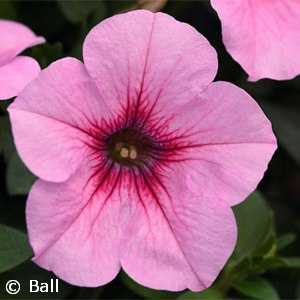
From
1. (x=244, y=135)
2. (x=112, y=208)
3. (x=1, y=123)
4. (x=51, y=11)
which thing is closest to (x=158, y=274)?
(x=112, y=208)

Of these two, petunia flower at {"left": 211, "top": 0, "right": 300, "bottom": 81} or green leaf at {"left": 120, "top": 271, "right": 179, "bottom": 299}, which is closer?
petunia flower at {"left": 211, "top": 0, "right": 300, "bottom": 81}

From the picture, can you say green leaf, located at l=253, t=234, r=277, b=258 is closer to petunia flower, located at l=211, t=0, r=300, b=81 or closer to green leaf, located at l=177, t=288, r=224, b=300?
green leaf, located at l=177, t=288, r=224, b=300

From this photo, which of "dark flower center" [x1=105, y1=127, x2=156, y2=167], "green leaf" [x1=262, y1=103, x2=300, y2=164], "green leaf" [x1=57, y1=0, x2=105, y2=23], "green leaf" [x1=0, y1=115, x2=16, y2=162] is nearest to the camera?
"dark flower center" [x1=105, y1=127, x2=156, y2=167]

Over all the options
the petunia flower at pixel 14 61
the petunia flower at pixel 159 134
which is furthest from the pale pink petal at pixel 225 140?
the petunia flower at pixel 14 61

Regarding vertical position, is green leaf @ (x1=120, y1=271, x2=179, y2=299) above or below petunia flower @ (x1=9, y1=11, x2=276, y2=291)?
below

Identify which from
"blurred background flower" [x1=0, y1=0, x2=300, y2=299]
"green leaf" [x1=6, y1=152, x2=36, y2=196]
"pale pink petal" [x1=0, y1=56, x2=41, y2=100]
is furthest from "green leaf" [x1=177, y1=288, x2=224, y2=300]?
"pale pink petal" [x1=0, y1=56, x2=41, y2=100]

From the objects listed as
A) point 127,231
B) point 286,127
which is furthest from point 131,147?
point 286,127

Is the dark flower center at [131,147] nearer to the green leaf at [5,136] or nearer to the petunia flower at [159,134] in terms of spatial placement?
the petunia flower at [159,134]
